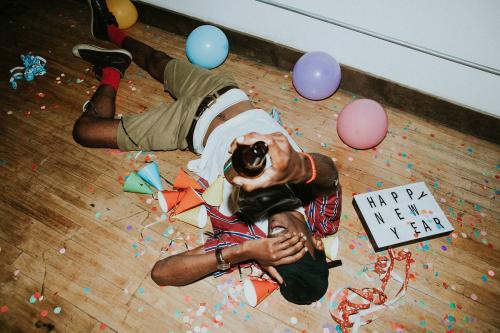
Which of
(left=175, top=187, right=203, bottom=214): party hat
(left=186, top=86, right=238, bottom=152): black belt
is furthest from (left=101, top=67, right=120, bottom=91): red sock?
(left=175, top=187, right=203, bottom=214): party hat

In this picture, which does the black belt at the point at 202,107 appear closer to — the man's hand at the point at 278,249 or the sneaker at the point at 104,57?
the man's hand at the point at 278,249

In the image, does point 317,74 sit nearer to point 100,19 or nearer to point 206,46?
point 206,46

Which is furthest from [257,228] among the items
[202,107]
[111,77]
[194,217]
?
[111,77]

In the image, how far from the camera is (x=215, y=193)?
6.40 ft

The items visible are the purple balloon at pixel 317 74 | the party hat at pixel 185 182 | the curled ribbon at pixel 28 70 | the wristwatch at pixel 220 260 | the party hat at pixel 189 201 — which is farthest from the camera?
the curled ribbon at pixel 28 70

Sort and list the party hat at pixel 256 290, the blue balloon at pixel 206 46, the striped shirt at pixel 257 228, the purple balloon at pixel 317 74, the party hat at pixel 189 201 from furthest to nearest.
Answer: the blue balloon at pixel 206 46 < the purple balloon at pixel 317 74 < the party hat at pixel 189 201 < the party hat at pixel 256 290 < the striped shirt at pixel 257 228

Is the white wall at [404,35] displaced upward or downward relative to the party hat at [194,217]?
upward

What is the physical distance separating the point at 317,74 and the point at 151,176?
1591 mm

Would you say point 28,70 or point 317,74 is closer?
point 317,74

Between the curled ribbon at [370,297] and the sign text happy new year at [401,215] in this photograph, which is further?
the sign text happy new year at [401,215]

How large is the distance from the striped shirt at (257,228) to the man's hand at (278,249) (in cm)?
22

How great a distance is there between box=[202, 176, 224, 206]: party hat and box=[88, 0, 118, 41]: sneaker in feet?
7.41

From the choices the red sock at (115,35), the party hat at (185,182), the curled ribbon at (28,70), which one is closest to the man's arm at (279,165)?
the party hat at (185,182)

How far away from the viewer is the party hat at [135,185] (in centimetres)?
226
